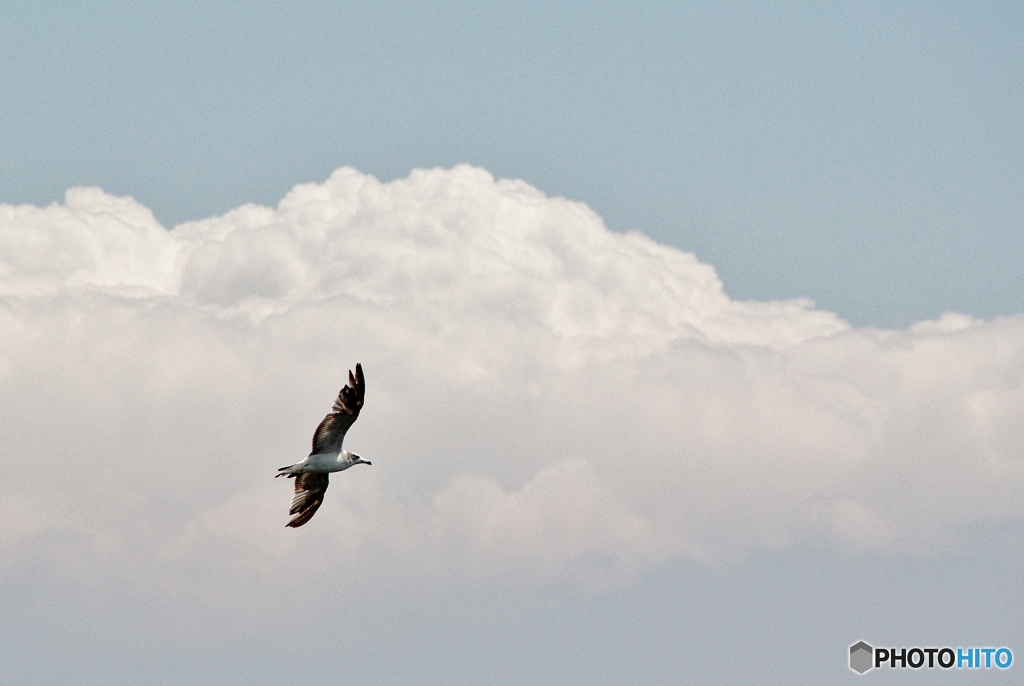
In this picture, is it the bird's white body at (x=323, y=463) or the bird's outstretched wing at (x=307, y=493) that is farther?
the bird's outstretched wing at (x=307, y=493)

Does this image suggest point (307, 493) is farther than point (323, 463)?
Yes

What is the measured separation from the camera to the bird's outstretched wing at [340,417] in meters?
82.8

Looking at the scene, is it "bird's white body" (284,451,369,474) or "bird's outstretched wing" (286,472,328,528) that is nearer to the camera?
"bird's white body" (284,451,369,474)

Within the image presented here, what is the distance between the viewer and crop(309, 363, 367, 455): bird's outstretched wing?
82.8 metres

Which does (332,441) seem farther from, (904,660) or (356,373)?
(904,660)

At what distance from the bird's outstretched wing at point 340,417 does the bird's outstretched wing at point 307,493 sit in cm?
239

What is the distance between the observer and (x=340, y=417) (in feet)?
276

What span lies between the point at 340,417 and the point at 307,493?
6.65 metres

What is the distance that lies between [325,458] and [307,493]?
3.40 metres

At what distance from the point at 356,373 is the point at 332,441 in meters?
5.89

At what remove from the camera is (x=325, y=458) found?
283 feet

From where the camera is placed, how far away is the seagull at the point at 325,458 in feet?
274

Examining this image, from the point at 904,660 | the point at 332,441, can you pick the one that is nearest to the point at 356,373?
the point at 332,441

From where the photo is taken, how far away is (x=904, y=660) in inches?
4665
